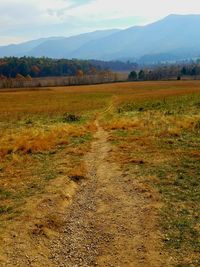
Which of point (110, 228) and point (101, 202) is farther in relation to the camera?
point (101, 202)

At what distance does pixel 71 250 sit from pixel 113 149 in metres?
11.9

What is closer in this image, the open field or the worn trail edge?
the worn trail edge

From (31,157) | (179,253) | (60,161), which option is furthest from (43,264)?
(31,157)

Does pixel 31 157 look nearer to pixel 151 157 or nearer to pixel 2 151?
pixel 2 151

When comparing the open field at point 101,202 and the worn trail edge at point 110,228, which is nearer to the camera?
the worn trail edge at point 110,228

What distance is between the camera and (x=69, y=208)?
43.4 feet

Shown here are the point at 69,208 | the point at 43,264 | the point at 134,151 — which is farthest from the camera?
the point at 134,151

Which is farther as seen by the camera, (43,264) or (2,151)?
(2,151)

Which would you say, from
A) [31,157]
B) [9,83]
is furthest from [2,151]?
[9,83]

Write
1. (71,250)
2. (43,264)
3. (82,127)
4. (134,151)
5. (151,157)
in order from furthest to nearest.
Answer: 1. (82,127)
2. (134,151)
3. (151,157)
4. (71,250)
5. (43,264)

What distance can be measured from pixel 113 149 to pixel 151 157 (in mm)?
2867

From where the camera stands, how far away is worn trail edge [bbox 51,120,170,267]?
32.2 feet

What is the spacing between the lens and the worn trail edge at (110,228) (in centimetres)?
982

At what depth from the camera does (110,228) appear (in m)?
11.5
